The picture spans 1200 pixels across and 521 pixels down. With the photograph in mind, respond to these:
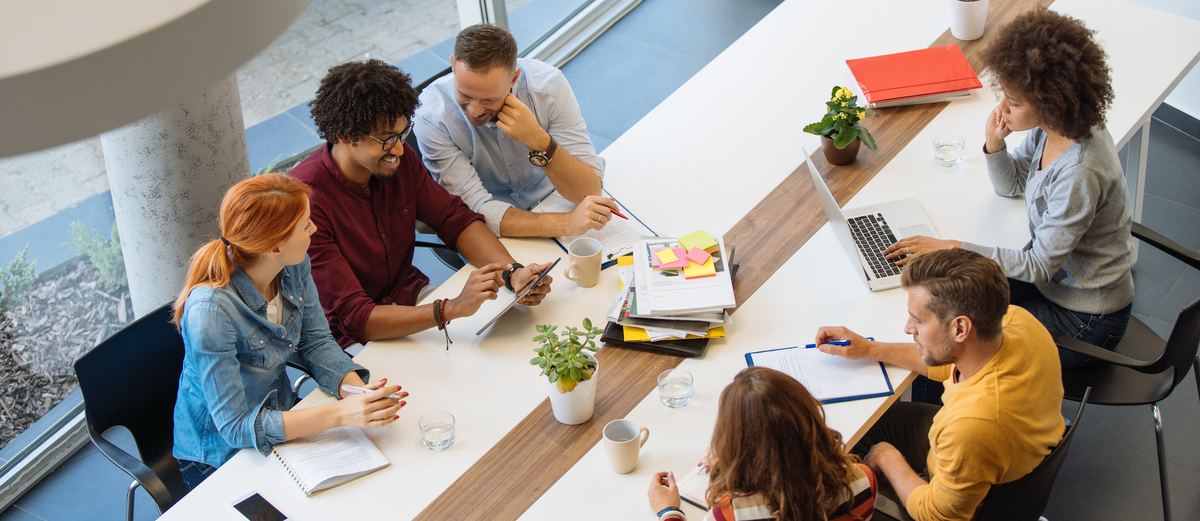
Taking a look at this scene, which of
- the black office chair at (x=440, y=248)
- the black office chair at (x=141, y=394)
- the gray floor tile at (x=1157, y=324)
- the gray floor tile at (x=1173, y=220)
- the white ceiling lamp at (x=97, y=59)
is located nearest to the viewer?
the white ceiling lamp at (x=97, y=59)

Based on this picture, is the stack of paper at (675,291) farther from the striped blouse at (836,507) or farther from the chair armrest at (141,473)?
the chair armrest at (141,473)

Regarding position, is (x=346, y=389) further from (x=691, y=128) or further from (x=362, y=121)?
(x=691, y=128)

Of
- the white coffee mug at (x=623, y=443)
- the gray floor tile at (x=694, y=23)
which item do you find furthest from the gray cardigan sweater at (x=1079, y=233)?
the gray floor tile at (x=694, y=23)

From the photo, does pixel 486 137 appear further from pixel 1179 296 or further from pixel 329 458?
pixel 1179 296

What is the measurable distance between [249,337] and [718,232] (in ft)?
4.39

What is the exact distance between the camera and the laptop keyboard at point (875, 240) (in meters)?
2.30

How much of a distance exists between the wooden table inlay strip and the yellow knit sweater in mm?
658

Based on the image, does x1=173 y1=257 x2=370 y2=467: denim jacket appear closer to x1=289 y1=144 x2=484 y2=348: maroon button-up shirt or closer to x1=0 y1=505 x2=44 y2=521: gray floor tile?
x1=289 y1=144 x2=484 y2=348: maroon button-up shirt

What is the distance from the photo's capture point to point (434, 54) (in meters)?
4.45

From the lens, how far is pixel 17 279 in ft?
9.14

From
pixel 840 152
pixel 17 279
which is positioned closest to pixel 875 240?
pixel 840 152

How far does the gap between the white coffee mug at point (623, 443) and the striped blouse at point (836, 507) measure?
171mm

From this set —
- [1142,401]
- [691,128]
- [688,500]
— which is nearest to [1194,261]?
[1142,401]

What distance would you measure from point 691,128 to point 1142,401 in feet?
5.26
